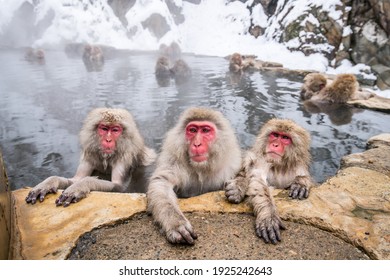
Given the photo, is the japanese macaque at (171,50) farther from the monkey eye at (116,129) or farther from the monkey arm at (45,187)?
the monkey arm at (45,187)

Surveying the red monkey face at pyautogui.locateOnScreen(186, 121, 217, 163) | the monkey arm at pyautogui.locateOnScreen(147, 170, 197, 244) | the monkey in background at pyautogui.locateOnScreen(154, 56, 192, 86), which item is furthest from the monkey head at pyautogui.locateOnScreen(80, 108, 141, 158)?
the monkey in background at pyautogui.locateOnScreen(154, 56, 192, 86)

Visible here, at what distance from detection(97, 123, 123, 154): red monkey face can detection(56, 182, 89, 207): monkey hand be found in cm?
49

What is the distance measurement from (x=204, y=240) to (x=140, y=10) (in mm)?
16659

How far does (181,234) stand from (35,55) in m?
17.6

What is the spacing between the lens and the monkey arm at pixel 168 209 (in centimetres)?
197

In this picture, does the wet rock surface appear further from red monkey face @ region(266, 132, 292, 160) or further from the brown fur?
the brown fur

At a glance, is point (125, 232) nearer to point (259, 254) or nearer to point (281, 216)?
point (259, 254)

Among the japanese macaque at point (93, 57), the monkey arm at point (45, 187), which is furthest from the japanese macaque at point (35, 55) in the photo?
the monkey arm at point (45, 187)

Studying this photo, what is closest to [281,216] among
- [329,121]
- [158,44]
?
[329,121]

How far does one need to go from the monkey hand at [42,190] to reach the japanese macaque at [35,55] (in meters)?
15.4

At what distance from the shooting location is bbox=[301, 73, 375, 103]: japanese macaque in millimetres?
7703

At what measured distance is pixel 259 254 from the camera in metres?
1.91

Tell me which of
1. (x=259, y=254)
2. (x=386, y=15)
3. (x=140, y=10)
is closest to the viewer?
(x=259, y=254)
